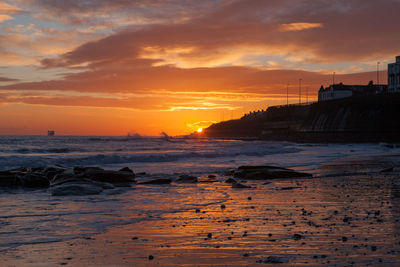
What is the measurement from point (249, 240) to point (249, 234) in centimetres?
45

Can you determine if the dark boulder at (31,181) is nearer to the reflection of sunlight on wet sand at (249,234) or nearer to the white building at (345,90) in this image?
the reflection of sunlight on wet sand at (249,234)

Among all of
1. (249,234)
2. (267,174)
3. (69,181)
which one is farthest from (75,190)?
(267,174)

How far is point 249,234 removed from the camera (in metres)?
7.29

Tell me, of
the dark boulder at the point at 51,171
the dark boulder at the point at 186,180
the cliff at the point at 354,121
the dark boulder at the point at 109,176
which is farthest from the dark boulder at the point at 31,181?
the cliff at the point at 354,121

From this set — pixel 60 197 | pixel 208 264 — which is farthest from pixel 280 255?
pixel 60 197

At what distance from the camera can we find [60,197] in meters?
12.8

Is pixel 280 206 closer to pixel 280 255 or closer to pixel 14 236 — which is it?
pixel 280 255

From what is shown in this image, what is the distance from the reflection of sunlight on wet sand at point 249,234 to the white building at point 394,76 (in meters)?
90.0

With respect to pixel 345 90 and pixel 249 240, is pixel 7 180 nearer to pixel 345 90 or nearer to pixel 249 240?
pixel 249 240

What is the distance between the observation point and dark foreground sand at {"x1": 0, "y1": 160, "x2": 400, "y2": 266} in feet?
18.7

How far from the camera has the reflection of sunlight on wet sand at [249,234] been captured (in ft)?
19.1

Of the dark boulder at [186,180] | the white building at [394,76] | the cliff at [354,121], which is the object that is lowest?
the dark boulder at [186,180]

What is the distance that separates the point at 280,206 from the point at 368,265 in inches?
208

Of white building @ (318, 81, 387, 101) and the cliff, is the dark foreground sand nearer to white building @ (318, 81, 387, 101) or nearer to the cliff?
the cliff
